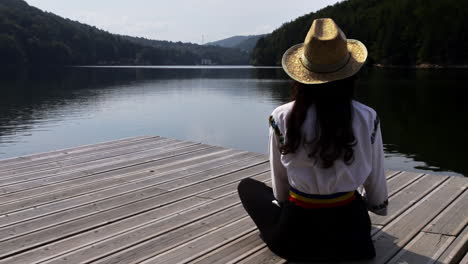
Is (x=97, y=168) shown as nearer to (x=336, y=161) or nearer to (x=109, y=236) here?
(x=109, y=236)

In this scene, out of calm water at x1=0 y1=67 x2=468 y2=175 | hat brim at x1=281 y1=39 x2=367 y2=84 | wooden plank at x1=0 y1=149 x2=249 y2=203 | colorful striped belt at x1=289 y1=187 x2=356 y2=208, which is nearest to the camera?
hat brim at x1=281 y1=39 x2=367 y2=84

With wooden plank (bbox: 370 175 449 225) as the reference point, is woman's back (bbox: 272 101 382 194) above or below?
above

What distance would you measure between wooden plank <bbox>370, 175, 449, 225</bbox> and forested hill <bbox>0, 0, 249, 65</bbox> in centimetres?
8786

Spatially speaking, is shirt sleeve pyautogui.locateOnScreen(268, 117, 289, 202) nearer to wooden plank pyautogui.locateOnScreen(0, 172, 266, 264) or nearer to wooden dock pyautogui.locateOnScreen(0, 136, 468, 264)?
wooden dock pyautogui.locateOnScreen(0, 136, 468, 264)

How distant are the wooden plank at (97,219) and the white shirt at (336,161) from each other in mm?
1520

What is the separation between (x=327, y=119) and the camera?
2225 millimetres

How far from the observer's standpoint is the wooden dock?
2.81 m

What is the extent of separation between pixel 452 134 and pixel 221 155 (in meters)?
13.0

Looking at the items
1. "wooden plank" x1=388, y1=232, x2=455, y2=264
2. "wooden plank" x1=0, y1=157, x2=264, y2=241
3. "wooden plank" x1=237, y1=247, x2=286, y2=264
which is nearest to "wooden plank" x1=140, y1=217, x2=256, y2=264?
"wooden plank" x1=237, y1=247, x2=286, y2=264

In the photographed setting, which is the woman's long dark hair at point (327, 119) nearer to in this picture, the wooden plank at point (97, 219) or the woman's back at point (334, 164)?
the woman's back at point (334, 164)

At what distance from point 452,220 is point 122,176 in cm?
300

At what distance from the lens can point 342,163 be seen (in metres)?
2.33

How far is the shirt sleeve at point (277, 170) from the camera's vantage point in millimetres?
2451

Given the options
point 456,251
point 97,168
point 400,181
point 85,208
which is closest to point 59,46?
point 97,168
